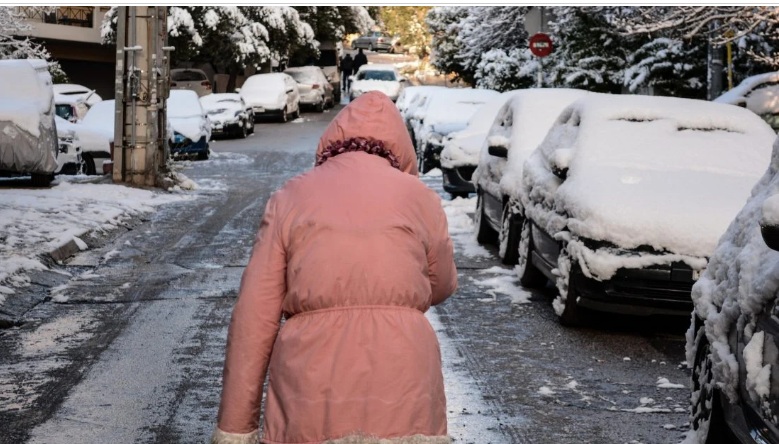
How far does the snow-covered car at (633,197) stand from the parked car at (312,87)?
37.6 m

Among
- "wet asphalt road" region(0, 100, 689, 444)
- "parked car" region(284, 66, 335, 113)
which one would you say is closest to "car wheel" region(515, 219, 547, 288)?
"wet asphalt road" region(0, 100, 689, 444)

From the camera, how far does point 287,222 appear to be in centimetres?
362

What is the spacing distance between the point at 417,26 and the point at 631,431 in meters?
81.0

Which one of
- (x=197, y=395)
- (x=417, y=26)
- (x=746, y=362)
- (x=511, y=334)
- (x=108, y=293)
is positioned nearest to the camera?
(x=746, y=362)

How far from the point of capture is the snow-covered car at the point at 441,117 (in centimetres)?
2283

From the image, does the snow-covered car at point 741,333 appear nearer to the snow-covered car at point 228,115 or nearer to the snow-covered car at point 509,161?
the snow-covered car at point 509,161

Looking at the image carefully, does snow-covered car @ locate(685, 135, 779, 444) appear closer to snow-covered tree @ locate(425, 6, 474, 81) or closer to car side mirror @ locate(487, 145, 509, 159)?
car side mirror @ locate(487, 145, 509, 159)

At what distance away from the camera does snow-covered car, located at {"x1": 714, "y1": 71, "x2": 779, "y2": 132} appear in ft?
68.1

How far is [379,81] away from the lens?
49.0 metres

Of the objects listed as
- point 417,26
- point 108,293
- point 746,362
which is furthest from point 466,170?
point 417,26

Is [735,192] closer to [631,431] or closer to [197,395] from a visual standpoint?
[631,431]

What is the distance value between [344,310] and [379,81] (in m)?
45.8

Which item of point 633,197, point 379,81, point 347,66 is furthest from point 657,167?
point 347,66

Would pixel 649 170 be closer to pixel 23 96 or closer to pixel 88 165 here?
pixel 23 96
